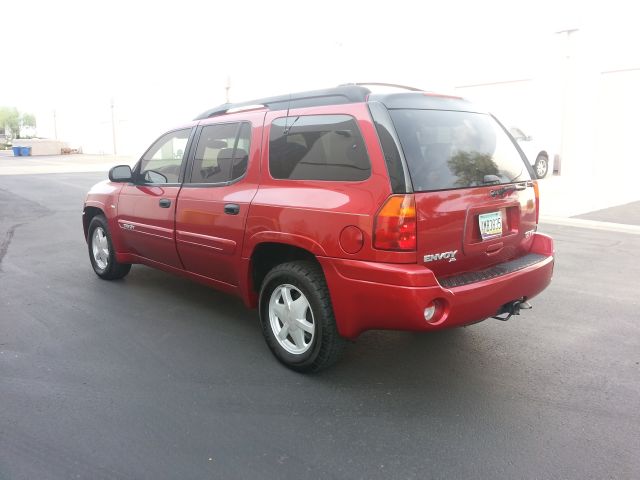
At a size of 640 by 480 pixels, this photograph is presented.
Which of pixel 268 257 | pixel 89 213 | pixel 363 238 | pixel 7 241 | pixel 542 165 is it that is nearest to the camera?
pixel 363 238

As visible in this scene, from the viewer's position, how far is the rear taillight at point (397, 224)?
3096mm

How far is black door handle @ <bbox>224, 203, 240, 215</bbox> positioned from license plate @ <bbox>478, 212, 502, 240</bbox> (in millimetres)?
1669

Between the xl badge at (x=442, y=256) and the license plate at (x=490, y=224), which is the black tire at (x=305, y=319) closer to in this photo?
the xl badge at (x=442, y=256)

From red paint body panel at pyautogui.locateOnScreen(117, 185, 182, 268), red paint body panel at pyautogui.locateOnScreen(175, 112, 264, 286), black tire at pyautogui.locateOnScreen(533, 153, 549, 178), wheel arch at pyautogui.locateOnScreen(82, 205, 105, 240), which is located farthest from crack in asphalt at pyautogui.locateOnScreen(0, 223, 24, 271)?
black tire at pyautogui.locateOnScreen(533, 153, 549, 178)

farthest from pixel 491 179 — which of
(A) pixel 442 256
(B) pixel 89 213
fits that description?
(B) pixel 89 213

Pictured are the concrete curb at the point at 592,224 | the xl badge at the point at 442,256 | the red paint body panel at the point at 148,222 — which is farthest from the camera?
the concrete curb at the point at 592,224

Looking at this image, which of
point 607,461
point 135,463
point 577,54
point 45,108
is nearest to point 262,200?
point 135,463

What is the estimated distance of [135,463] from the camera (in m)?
2.72

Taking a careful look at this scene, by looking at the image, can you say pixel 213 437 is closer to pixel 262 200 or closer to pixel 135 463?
pixel 135 463

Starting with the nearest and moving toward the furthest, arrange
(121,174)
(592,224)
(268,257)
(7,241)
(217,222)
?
(268,257)
(217,222)
(121,174)
(7,241)
(592,224)

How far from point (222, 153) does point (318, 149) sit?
3.50 ft

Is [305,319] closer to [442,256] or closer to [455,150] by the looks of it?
[442,256]

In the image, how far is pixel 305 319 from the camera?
3631mm

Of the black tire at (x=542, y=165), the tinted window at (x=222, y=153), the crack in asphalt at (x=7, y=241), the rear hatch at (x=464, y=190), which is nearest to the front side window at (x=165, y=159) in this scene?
the tinted window at (x=222, y=153)
